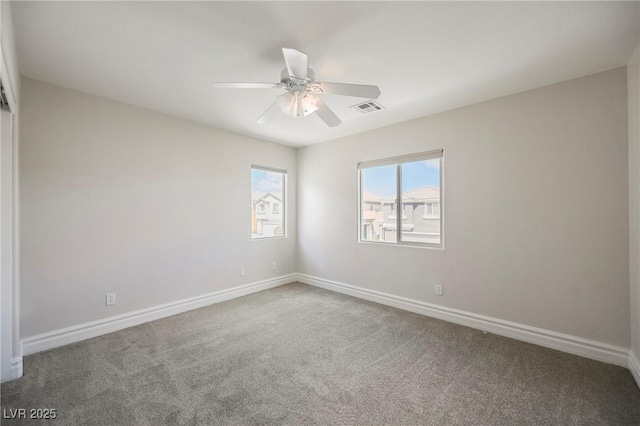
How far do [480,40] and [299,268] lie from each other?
4.07 meters

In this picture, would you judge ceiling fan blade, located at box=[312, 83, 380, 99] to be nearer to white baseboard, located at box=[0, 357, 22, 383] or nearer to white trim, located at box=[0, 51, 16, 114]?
white trim, located at box=[0, 51, 16, 114]

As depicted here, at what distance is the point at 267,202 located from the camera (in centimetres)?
461

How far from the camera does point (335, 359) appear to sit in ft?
7.71

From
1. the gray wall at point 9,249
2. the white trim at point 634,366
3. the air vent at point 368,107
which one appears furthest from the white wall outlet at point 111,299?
the white trim at point 634,366

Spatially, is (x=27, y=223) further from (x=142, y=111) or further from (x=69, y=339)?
(x=142, y=111)

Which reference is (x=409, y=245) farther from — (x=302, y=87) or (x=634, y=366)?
(x=302, y=87)

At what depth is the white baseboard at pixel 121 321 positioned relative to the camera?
8.04 feet

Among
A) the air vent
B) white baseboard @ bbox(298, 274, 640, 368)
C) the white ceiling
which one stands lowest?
white baseboard @ bbox(298, 274, 640, 368)

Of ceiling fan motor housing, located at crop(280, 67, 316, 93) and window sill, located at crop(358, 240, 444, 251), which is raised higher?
ceiling fan motor housing, located at crop(280, 67, 316, 93)

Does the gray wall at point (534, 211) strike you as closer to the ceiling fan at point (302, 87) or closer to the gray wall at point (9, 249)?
the ceiling fan at point (302, 87)

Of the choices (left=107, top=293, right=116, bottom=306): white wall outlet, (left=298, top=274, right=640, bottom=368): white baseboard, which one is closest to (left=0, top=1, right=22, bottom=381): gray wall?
(left=107, top=293, right=116, bottom=306): white wall outlet

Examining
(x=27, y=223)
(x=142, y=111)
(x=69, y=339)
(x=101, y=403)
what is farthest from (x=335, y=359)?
(x=142, y=111)

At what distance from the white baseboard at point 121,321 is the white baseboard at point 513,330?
187 centimetres

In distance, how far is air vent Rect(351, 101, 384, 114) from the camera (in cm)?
295
